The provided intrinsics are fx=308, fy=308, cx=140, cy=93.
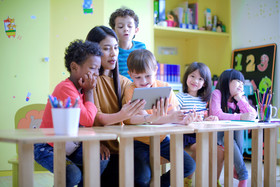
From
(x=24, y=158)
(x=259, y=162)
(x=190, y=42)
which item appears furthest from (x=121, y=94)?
(x=190, y=42)

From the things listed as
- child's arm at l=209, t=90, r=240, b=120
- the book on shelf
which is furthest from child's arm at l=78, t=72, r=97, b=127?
the book on shelf

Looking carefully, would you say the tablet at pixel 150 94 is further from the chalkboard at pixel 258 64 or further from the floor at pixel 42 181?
the chalkboard at pixel 258 64

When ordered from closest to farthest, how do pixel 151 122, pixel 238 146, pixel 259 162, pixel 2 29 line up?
pixel 151 122, pixel 259 162, pixel 238 146, pixel 2 29

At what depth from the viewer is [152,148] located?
1586 millimetres

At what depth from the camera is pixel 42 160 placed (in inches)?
58.2

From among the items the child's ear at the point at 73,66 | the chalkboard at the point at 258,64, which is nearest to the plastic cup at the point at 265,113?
the child's ear at the point at 73,66

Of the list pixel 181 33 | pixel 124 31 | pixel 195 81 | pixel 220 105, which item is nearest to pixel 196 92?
pixel 195 81

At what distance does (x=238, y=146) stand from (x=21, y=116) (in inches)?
62.1

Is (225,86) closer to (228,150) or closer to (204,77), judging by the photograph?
(204,77)

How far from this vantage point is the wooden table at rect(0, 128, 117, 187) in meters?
1.01

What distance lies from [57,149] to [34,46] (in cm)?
213

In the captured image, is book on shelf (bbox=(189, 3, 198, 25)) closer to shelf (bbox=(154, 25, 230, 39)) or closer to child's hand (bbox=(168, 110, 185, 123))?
shelf (bbox=(154, 25, 230, 39))

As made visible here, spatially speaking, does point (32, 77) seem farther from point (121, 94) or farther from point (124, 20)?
point (121, 94)

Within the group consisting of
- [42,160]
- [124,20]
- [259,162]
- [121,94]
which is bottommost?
[259,162]
